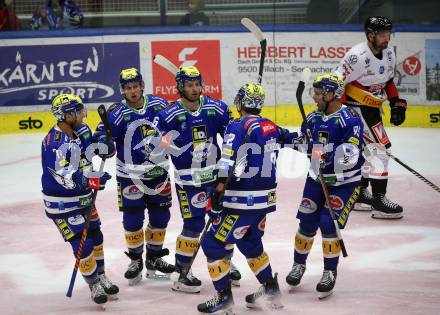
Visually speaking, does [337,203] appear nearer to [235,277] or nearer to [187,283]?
[235,277]

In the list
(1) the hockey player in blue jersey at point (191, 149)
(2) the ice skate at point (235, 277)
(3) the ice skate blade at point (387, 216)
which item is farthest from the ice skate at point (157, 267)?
(3) the ice skate blade at point (387, 216)

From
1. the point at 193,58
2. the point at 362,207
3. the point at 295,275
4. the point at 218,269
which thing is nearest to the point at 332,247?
the point at 295,275

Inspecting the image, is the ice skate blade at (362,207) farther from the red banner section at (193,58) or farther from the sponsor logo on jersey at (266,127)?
the red banner section at (193,58)

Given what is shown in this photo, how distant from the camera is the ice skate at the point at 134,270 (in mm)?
6586

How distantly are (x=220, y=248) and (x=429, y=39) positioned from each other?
7.27 m

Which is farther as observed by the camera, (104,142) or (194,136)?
(194,136)

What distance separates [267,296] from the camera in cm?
593

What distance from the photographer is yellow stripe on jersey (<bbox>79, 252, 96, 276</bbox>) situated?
602cm

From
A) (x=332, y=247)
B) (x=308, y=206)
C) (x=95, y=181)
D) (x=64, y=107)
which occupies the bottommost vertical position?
(x=332, y=247)

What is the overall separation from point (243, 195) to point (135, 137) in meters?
1.14

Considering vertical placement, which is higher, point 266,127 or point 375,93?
point 266,127

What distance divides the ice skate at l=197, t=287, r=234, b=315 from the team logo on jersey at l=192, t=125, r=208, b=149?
1126 mm

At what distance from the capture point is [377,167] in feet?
27.9

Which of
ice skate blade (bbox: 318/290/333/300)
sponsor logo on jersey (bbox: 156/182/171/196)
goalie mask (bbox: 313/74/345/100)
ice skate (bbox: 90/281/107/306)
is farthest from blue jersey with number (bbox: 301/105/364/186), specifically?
ice skate (bbox: 90/281/107/306)
